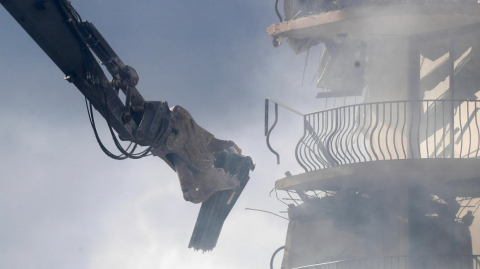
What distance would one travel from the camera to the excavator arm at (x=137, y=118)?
662cm

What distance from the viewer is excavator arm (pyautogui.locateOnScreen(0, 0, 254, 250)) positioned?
21.7 ft

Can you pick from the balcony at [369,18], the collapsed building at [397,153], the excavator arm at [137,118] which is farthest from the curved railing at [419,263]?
the balcony at [369,18]

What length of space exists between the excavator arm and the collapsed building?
12.6 feet

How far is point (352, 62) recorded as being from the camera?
→ 14.8 metres

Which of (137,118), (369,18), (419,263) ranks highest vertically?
(369,18)

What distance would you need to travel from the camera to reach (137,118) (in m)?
7.52

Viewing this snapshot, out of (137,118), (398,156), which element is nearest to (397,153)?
(398,156)

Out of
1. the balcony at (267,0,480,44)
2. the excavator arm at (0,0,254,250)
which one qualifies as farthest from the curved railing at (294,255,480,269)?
the balcony at (267,0,480,44)

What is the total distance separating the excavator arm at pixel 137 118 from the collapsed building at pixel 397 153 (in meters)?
3.83

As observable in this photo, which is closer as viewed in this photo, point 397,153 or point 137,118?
point 137,118

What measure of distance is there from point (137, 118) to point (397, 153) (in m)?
5.30

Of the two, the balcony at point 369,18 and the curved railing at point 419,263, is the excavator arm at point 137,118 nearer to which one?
the curved railing at point 419,263

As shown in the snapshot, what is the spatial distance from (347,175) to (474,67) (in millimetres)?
3953

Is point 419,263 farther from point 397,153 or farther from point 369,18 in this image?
point 369,18
